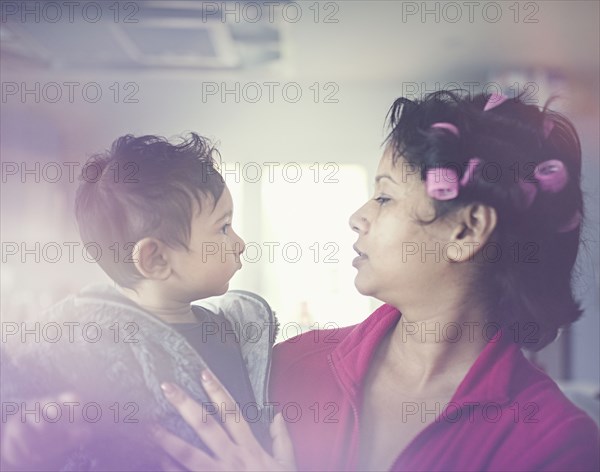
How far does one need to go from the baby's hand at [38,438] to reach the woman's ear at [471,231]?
28.3 inches

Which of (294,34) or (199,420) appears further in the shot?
(294,34)

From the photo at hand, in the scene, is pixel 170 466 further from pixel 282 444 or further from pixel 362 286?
pixel 362 286

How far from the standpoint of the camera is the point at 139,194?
3.48 ft

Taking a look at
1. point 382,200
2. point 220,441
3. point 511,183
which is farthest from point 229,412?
point 511,183

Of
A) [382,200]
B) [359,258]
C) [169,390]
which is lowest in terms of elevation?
[169,390]

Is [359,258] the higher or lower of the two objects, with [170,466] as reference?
higher

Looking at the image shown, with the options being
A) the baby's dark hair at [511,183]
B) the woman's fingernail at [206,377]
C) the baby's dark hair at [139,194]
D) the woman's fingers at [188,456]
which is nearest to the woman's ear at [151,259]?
the baby's dark hair at [139,194]

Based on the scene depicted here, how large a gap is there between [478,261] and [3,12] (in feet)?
3.27

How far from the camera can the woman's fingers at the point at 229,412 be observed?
1.09 meters

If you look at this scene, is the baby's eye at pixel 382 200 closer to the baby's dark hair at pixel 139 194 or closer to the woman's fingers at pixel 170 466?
the baby's dark hair at pixel 139 194

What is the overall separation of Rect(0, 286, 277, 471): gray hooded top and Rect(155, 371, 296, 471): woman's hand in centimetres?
1

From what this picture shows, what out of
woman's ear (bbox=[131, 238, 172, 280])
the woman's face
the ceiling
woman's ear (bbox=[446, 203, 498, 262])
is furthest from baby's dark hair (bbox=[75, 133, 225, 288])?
woman's ear (bbox=[446, 203, 498, 262])

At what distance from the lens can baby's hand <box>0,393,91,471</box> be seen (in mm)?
1106

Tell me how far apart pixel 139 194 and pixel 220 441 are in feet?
1.46
